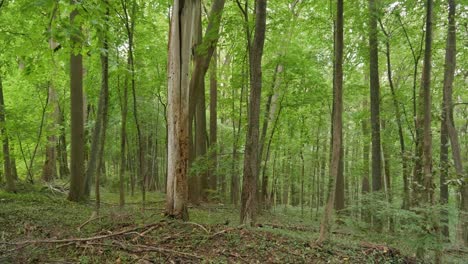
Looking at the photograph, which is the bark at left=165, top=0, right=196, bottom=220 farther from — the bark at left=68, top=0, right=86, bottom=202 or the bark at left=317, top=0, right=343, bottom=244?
the bark at left=68, top=0, right=86, bottom=202

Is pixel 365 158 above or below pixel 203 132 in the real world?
below

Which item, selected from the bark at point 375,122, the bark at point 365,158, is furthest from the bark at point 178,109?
the bark at point 365,158

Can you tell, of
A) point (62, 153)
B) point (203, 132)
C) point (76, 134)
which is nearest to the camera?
point (76, 134)

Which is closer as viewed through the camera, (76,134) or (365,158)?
(76,134)

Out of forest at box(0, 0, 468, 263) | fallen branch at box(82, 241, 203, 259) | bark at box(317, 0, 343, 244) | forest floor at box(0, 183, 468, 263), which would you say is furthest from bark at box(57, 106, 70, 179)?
bark at box(317, 0, 343, 244)

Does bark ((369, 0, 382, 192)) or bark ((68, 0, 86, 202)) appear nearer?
bark ((68, 0, 86, 202))

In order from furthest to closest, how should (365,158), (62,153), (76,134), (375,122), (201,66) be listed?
(62,153)
(365,158)
(375,122)
(201,66)
(76,134)

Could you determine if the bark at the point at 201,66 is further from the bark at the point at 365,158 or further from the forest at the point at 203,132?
the bark at the point at 365,158

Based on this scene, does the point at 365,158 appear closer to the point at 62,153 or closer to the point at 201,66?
the point at 201,66

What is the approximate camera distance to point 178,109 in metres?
6.20

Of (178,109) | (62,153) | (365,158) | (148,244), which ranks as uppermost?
(178,109)

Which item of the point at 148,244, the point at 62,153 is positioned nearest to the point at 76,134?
the point at 148,244

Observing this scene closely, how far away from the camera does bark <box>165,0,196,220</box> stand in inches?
243

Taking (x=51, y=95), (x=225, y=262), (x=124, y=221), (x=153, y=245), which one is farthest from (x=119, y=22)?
(x=51, y=95)
